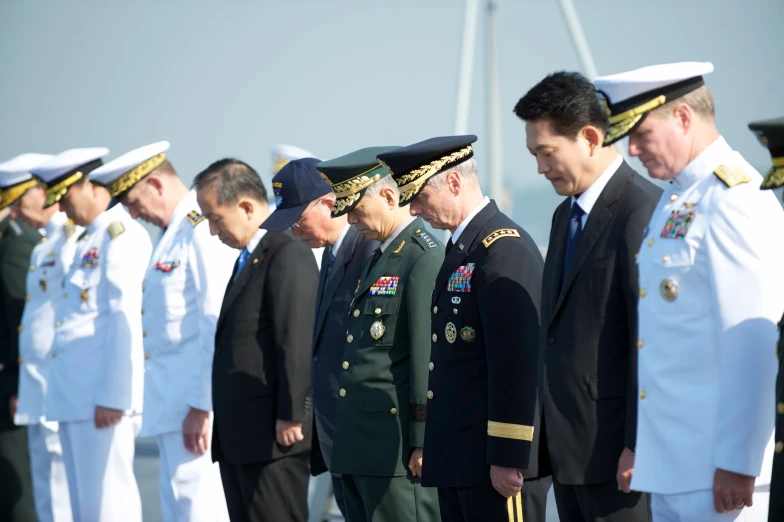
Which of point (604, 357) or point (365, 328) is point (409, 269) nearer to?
point (365, 328)

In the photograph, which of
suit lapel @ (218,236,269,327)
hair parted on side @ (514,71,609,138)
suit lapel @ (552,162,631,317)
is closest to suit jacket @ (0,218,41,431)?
suit lapel @ (218,236,269,327)

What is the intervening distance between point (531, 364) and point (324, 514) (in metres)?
2.98

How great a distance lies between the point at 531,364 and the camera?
2855 millimetres

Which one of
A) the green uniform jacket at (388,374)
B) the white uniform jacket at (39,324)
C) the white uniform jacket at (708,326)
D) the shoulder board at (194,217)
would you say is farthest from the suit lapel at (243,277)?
the white uniform jacket at (708,326)

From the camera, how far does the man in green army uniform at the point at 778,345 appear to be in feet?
6.84

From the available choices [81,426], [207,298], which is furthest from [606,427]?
[81,426]

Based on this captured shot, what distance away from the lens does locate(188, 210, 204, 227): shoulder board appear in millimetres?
4552

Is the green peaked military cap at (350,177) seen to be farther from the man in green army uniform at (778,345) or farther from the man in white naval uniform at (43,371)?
the man in white naval uniform at (43,371)

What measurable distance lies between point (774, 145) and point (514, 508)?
1.25 metres

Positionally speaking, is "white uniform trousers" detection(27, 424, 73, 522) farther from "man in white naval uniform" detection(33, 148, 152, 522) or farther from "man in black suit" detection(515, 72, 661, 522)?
"man in black suit" detection(515, 72, 661, 522)

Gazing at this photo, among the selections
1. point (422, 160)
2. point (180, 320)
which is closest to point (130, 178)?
point (180, 320)

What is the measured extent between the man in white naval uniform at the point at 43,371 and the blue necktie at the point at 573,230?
351 centimetres

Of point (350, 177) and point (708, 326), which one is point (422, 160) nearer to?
point (350, 177)

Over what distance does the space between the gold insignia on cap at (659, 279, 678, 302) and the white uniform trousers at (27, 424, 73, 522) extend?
394cm
